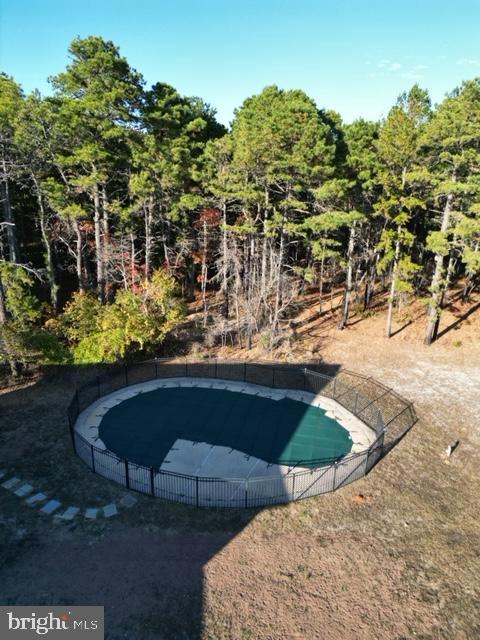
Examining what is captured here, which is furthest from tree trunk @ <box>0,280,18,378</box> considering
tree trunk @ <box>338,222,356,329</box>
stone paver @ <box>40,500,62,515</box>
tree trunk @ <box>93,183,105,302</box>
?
tree trunk @ <box>338,222,356,329</box>

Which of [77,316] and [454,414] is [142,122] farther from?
[454,414]

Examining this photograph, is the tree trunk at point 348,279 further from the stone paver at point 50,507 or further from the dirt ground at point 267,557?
the stone paver at point 50,507

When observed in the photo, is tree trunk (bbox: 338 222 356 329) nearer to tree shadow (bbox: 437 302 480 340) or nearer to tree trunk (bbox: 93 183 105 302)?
tree shadow (bbox: 437 302 480 340)

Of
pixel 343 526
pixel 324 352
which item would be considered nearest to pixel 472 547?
pixel 343 526

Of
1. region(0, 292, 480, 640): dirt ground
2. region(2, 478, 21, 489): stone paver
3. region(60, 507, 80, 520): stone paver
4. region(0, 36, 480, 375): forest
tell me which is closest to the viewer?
region(0, 292, 480, 640): dirt ground

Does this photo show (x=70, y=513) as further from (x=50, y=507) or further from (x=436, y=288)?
(x=436, y=288)

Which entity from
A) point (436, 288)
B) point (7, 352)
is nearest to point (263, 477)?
point (7, 352)
